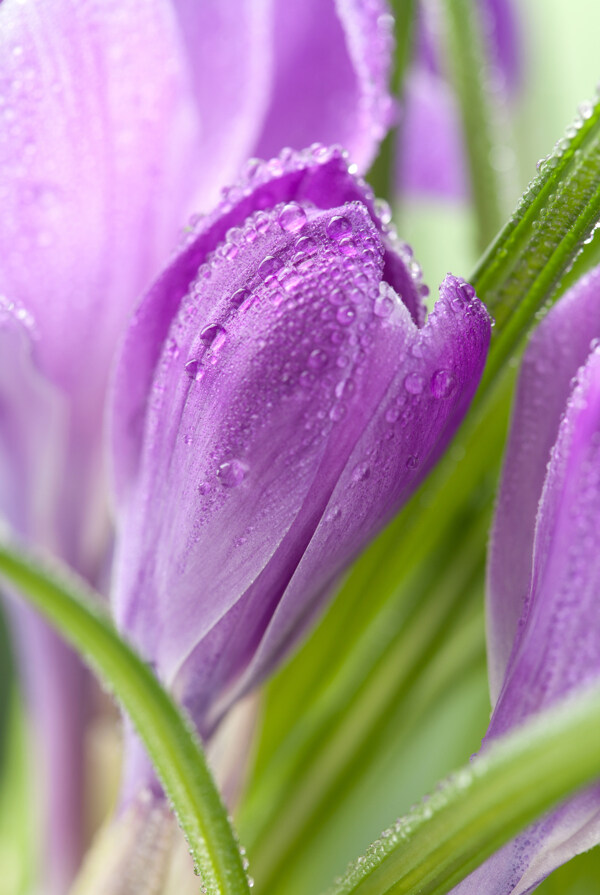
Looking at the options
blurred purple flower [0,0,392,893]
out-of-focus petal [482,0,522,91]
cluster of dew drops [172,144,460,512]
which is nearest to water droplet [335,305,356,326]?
cluster of dew drops [172,144,460,512]

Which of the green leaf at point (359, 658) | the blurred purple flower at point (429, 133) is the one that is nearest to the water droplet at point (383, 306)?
the green leaf at point (359, 658)

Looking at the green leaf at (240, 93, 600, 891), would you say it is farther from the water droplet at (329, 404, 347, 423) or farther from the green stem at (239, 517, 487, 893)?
the water droplet at (329, 404, 347, 423)

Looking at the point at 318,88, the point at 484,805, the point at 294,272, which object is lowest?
the point at 484,805

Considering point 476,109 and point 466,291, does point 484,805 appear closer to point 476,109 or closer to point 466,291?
point 466,291

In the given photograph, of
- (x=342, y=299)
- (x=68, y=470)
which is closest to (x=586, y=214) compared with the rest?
(x=342, y=299)

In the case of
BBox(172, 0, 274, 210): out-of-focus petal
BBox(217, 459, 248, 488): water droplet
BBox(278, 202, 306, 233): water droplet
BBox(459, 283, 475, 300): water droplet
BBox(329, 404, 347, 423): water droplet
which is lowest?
BBox(329, 404, 347, 423): water droplet

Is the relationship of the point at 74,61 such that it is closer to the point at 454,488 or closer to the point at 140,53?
the point at 140,53

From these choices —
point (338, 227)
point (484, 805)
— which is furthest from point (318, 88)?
point (484, 805)
